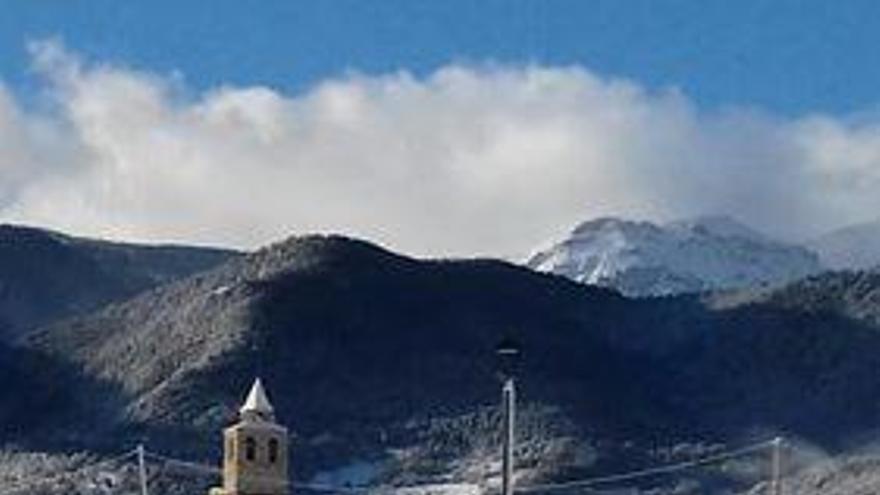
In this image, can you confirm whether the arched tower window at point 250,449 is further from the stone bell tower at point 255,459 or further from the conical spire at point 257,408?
the conical spire at point 257,408

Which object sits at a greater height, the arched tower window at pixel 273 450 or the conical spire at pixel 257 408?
the conical spire at pixel 257 408

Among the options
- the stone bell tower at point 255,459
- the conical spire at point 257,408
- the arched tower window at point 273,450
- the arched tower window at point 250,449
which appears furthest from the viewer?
the conical spire at point 257,408

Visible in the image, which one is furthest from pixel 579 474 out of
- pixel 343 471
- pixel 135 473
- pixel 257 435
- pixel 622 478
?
pixel 257 435

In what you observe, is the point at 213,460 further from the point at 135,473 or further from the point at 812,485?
the point at 812,485

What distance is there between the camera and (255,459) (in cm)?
7562

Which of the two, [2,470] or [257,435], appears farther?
[2,470]

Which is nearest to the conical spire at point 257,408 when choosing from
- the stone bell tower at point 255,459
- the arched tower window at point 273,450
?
the stone bell tower at point 255,459

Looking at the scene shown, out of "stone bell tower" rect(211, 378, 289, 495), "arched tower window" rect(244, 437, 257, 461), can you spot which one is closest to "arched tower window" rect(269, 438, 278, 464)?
"stone bell tower" rect(211, 378, 289, 495)

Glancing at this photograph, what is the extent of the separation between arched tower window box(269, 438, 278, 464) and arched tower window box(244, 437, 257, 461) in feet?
1.76

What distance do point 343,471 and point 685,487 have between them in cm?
2461

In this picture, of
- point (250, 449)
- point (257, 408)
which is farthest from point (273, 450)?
point (257, 408)

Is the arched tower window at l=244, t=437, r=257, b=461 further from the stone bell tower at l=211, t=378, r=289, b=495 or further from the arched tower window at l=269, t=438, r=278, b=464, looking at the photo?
the arched tower window at l=269, t=438, r=278, b=464

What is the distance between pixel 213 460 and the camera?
194m

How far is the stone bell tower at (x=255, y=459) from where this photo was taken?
7494 cm
